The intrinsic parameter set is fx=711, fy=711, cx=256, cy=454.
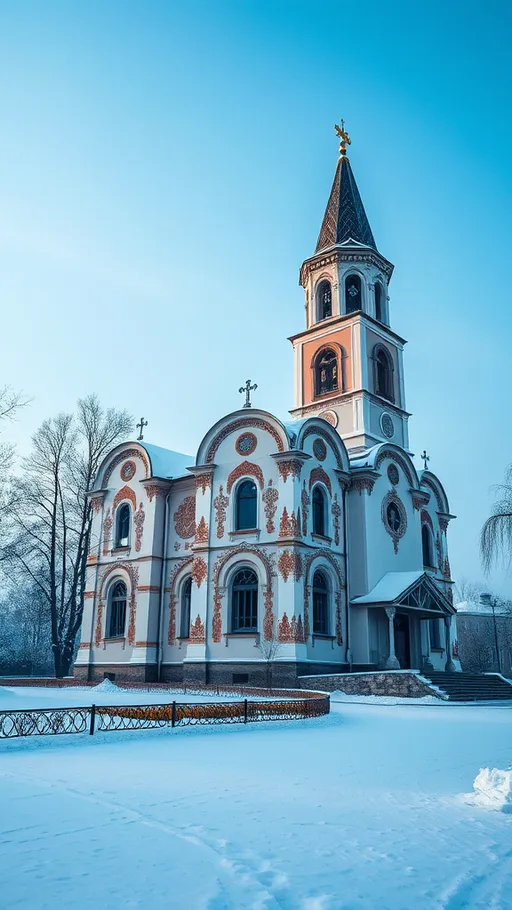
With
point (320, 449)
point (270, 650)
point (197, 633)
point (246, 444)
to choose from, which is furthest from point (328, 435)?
point (197, 633)

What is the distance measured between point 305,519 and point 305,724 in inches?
456

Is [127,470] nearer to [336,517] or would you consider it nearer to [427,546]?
[336,517]

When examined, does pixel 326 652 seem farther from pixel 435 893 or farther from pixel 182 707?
pixel 435 893

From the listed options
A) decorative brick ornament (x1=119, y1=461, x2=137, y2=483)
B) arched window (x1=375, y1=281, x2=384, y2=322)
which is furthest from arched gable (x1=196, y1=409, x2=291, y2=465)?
arched window (x1=375, y1=281, x2=384, y2=322)

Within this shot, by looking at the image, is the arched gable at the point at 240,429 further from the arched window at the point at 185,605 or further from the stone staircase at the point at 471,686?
the stone staircase at the point at 471,686

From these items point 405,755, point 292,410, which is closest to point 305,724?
point 405,755

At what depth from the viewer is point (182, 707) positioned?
14.1 metres

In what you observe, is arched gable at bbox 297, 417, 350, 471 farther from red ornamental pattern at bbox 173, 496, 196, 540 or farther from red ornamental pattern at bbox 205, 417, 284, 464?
red ornamental pattern at bbox 173, 496, 196, 540

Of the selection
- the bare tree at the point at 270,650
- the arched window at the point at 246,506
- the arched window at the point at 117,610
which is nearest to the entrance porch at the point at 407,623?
the bare tree at the point at 270,650

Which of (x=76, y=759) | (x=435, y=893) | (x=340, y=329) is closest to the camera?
(x=435, y=893)

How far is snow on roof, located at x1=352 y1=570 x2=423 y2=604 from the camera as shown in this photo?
85.9 ft

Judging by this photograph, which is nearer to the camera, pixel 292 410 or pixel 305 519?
pixel 305 519

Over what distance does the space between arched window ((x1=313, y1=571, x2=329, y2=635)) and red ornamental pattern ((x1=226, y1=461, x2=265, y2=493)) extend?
4082mm

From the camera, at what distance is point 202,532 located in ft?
90.2
